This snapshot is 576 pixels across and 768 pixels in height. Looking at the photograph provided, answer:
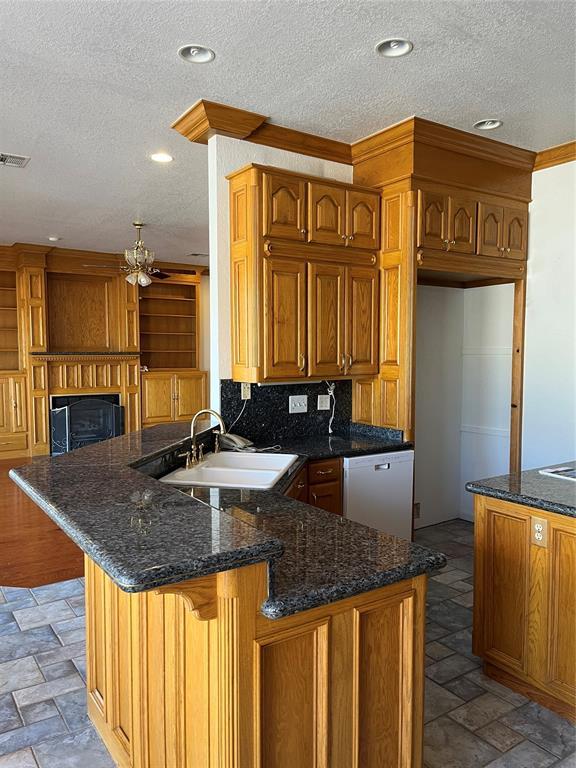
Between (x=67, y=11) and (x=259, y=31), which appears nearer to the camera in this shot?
(x=67, y=11)

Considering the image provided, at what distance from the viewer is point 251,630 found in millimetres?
1261

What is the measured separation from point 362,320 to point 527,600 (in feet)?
Answer: 6.71

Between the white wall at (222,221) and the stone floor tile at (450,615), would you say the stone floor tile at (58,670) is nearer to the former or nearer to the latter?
the white wall at (222,221)

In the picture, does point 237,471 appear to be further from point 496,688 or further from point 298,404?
point 496,688

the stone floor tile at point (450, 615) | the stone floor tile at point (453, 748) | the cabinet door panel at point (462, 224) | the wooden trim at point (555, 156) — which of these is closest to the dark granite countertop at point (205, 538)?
the stone floor tile at point (453, 748)

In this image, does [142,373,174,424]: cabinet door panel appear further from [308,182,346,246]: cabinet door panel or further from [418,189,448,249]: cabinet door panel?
[418,189,448,249]: cabinet door panel

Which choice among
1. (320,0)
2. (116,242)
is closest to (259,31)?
(320,0)

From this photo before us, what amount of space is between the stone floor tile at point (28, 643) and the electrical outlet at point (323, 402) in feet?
7.04

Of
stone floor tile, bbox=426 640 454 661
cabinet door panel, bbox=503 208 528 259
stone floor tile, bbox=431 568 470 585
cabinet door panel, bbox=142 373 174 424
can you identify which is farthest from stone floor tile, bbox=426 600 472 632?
cabinet door panel, bbox=142 373 174 424

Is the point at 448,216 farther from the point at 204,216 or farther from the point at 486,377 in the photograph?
the point at 204,216

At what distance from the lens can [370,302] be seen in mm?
Result: 3889

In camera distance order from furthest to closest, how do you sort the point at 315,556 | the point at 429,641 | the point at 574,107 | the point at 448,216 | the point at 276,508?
1. the point at 448,216
2. the point at 574,107
3. the point at 429,641
4. the point at 276,508
5. the point at 315,556

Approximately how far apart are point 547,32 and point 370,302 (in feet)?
5.92

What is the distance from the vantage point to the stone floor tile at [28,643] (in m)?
2.91
